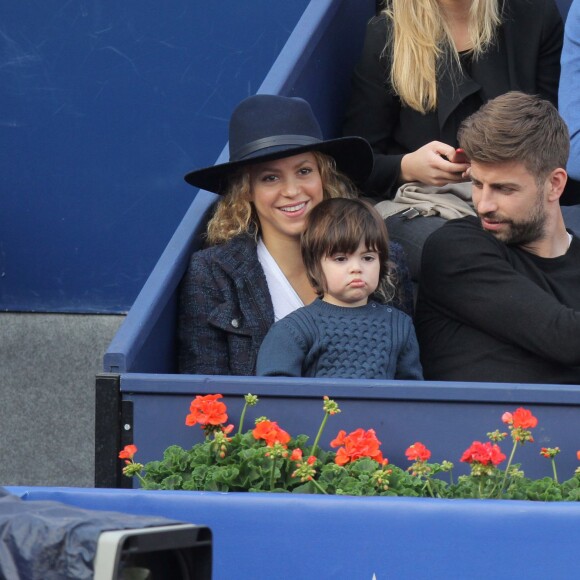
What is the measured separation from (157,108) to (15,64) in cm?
57

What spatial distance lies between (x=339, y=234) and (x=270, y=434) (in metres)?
0.82

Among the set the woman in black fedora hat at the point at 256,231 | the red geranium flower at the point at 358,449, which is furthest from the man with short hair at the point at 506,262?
the red geranium flower at the point at 358,449

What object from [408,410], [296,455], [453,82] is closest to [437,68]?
[453,82]

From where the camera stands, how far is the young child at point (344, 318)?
341 centimetres

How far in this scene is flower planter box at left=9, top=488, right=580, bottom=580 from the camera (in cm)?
233

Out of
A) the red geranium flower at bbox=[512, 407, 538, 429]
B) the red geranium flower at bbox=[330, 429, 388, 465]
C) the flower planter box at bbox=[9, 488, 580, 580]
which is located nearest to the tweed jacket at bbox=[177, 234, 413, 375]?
the red geranium flower at bbox=[330, 429, 388, 465]

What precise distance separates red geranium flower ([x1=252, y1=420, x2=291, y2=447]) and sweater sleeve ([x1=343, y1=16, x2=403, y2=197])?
165 centimetres

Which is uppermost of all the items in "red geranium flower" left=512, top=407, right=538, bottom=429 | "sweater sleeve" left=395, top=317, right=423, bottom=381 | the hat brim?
the hat brim

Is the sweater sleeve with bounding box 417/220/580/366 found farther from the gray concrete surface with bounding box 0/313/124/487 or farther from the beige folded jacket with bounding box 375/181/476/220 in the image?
the gray concrete surface with bounding box 0/313/124/487

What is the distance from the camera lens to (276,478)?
2748 millimetres

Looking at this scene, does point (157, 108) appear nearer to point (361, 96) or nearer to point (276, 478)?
point (361, 96)

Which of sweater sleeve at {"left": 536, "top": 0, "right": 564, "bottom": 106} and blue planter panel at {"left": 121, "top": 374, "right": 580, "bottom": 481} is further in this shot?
sweater sleeve at {"left": 536, "top": 0, "right": 564, "bottom": 106}

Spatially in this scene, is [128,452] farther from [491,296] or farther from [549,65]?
[549,65]

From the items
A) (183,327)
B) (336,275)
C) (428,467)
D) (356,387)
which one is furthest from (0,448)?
(428,467)
